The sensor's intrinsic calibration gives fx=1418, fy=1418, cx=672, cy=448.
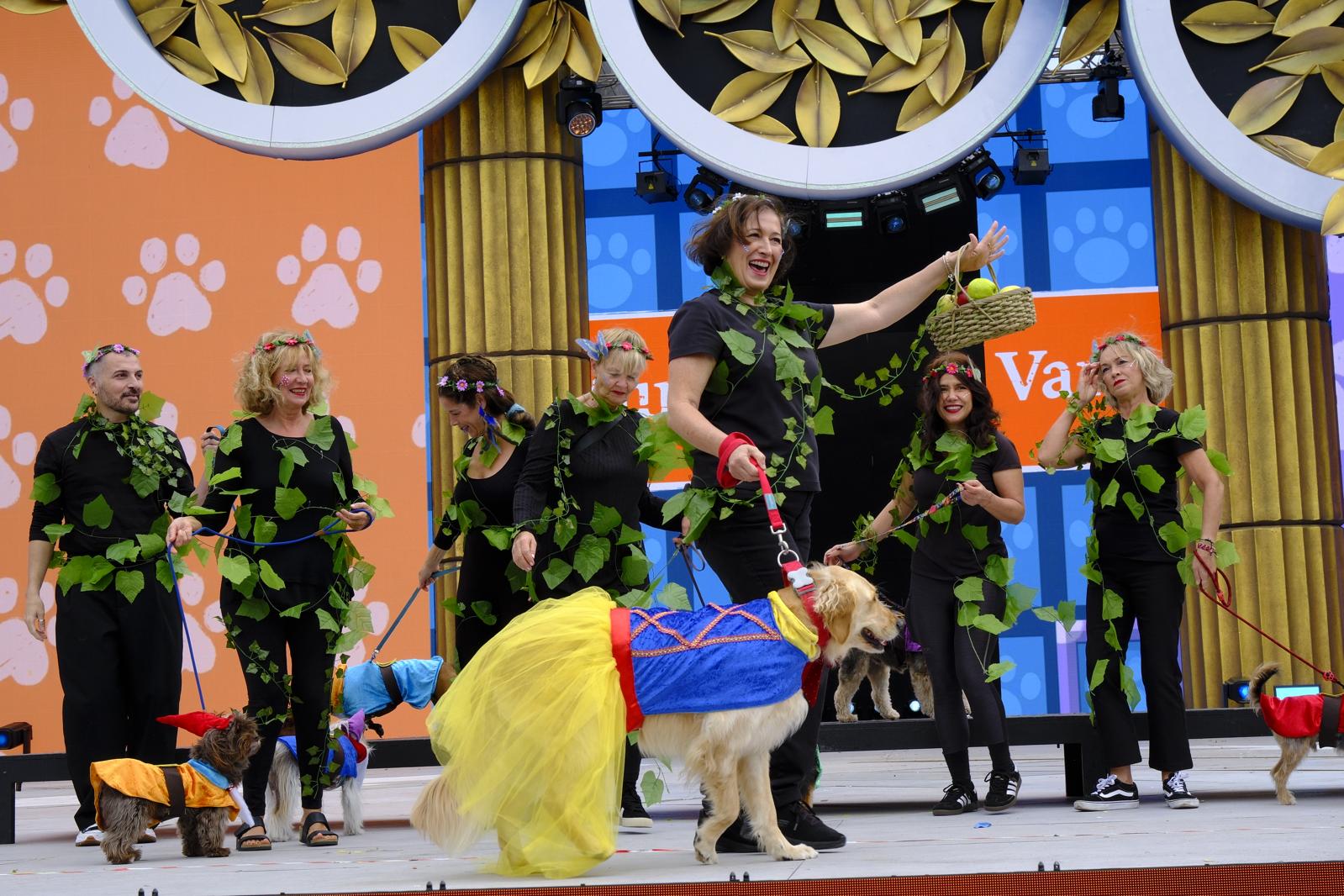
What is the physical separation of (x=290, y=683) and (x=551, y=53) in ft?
14.8

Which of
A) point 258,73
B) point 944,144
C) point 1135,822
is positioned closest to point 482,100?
point 258,73

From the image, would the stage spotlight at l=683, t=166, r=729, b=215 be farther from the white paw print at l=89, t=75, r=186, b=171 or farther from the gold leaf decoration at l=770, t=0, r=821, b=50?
the white paw print at l=89, t=75, r=186, b=171

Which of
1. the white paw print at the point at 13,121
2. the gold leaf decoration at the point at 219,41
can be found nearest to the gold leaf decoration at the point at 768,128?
the gold leaf decoration at the point at 219,41

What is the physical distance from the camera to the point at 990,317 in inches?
177

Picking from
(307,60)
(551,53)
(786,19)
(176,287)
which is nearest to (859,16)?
(786,19)

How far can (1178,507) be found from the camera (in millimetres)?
4633

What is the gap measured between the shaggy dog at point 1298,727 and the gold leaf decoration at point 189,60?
586 cm

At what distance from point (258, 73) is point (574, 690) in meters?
5.44

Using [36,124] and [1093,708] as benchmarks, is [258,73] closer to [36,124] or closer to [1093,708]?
[36,124]

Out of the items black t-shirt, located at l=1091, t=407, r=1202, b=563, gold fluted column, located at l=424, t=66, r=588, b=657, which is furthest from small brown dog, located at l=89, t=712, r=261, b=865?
gold fluted column, located at l=424, t=66, r=588, b=657

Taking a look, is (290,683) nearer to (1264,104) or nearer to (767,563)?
(767,563)

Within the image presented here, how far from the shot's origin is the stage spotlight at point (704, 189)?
780 cm

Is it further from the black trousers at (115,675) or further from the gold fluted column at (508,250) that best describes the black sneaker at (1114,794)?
the gold fluted column at (508,250)

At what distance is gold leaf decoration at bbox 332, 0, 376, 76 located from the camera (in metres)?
7.44
